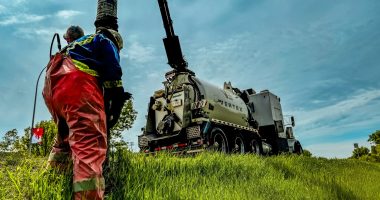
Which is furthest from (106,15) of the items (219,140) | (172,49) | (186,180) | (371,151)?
(371,151)

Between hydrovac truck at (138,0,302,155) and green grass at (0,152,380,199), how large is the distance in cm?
298

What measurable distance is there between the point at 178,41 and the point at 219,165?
6782 mm

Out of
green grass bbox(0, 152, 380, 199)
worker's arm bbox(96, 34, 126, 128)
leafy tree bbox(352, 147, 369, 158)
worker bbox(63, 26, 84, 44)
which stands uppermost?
worker bbox(63, 26, 84, 44)

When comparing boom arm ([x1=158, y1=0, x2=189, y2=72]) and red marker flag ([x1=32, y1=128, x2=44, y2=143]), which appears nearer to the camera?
boom arm ([x1=158, y1=0, x2=189, y2=72])

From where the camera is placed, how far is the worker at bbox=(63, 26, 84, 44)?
343 cm

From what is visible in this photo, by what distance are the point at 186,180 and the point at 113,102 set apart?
7.07ft

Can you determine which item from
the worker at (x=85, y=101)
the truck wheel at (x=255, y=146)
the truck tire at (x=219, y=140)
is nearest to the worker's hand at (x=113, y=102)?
the worker at (x=85, y=101)

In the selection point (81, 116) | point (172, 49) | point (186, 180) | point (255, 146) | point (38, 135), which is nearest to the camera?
point (81, 116)

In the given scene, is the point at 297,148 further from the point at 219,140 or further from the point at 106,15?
the point at 106,15

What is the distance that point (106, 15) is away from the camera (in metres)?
3.60

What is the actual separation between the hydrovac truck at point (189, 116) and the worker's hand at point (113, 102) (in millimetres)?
6718

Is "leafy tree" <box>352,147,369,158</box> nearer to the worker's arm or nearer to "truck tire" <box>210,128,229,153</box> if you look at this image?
"truck tire" <box>210,128,229,153</box>

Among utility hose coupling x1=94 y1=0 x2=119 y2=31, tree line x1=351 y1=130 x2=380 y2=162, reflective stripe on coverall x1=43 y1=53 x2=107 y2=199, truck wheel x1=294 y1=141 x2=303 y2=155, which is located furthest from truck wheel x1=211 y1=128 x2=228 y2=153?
tree line x1=351 y1=130 x2=380 y2=162

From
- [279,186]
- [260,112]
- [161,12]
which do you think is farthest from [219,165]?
[260,112]
